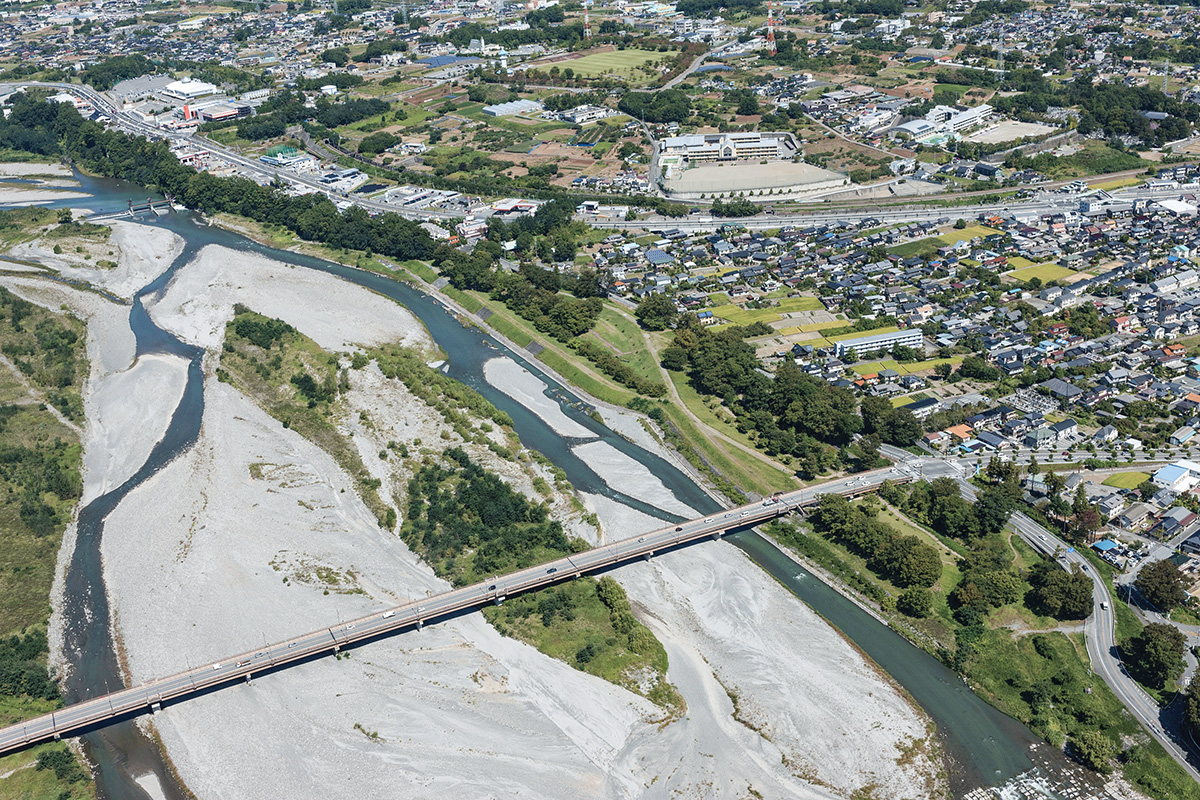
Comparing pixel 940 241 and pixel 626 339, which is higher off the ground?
pixel 940 241

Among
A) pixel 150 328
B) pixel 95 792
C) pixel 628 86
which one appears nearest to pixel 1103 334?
pixel 95 792

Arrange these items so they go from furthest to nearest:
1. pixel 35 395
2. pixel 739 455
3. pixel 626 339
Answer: pixel 626 339, pixel 35 395, pixel 739 455

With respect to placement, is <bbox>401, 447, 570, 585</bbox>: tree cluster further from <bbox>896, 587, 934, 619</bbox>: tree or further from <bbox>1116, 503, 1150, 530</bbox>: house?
<bbox>1116, 503, 1150, 530</bbox>: house

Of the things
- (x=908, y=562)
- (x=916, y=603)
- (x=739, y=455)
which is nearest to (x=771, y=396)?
(x=739, y=455)

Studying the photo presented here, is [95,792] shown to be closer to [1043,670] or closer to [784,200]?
[1043,670]

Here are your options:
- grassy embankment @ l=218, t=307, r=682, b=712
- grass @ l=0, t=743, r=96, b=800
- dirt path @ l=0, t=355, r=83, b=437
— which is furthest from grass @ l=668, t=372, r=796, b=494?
dirt path @ l=0, t=355, r=83, b=437

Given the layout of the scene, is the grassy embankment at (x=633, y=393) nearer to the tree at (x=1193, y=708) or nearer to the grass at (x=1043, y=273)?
the tree at (x=1193, y=708)

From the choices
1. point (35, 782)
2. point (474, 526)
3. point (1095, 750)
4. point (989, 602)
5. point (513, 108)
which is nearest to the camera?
point (1095, 750)

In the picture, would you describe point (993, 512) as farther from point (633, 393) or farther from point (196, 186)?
point (196, 186)
